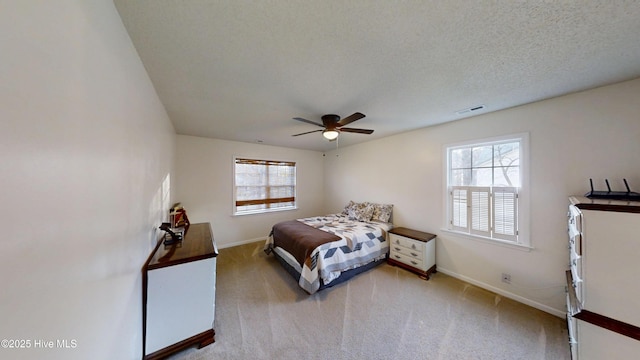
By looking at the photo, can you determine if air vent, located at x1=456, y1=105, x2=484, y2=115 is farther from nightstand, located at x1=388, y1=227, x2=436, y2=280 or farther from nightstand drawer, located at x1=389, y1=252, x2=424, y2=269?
nightstand drawer, located at x1=389, y1=252, x2=424, y2=269

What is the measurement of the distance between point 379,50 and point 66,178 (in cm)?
177

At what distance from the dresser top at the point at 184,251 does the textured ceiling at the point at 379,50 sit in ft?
5.30

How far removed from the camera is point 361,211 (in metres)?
4.17

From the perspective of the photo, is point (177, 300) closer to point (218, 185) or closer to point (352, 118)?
point (352, 118)

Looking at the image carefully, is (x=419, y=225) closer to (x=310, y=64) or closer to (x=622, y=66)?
(x=622, y=66)

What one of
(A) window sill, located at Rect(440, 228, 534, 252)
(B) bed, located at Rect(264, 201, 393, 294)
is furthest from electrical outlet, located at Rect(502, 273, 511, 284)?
(B) bed, located at Rect(264, 201, 393, 294)

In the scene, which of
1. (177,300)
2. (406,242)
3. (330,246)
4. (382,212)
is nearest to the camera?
(177,300)

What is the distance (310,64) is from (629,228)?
252cm

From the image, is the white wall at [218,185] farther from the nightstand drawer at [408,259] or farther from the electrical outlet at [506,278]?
the electrical outlet at [506,278]

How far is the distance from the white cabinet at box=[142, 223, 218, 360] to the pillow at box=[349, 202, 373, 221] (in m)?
2.92

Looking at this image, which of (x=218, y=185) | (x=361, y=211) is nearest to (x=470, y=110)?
(x=361, y=211)

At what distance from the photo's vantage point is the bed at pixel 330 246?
8.51ft

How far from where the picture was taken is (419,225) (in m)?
3.42

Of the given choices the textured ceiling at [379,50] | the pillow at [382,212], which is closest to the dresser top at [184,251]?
the textured ceiling at [379,50]
